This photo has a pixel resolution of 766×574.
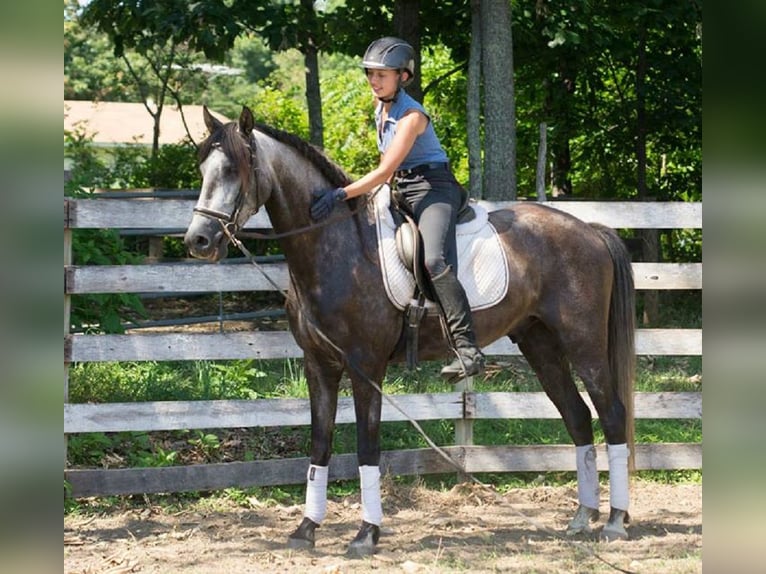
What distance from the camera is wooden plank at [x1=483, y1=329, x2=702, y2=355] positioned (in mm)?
6832

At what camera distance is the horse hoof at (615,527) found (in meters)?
5.67

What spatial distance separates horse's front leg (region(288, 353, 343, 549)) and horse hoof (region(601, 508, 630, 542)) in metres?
1.68

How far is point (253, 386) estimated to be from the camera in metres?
7.69

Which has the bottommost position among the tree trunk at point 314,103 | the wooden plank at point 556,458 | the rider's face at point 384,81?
the wooden plank at point 556,458

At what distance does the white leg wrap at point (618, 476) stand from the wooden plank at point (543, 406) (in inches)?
33.6

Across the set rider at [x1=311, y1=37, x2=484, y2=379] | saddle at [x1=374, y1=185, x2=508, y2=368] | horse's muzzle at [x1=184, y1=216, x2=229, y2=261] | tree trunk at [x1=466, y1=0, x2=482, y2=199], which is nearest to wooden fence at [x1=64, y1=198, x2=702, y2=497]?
saddle at [x1=374, y1=185, x2=508, y2=368]

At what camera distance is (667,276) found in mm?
6820

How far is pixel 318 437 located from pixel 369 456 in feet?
1.15

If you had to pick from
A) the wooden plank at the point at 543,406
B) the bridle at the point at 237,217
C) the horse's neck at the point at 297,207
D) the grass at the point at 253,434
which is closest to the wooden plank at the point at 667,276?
the wooden plank at the point at 543,406

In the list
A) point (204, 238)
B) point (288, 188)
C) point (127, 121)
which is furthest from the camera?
point (127, 121)

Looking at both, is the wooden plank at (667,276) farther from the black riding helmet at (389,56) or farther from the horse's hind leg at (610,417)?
the black riding helmet at (389,56)

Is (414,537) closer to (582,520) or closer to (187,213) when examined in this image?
(582,520)

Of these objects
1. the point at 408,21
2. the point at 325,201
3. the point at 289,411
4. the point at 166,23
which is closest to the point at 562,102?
the point at 408,21
